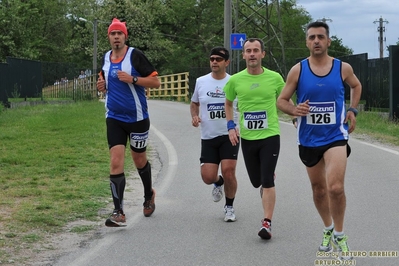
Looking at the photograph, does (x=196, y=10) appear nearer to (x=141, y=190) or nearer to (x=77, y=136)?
(x=77, y=136)

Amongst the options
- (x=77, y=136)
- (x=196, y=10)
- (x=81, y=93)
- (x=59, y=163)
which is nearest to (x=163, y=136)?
(x=77, y=136)

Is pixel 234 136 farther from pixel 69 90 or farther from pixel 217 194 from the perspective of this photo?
pixel 69 90

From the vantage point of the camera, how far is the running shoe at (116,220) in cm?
754

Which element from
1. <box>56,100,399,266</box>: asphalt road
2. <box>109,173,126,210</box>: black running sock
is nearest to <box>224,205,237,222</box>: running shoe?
<box>56,100,399,266</box>: asphalt road

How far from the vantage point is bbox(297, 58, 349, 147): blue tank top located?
243 inches

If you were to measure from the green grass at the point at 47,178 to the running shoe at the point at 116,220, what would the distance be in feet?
0.91

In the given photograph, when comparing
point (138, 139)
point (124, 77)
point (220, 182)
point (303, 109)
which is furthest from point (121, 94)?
point (303, 109)

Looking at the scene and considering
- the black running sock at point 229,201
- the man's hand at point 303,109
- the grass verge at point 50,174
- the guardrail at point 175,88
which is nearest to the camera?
the man's hand at point 303,109

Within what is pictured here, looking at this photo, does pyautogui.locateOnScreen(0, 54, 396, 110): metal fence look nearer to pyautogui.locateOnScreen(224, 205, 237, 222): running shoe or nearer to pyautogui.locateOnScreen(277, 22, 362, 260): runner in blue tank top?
pyautogui.locateOnScreen(224, 205, 237, 222): running shoe

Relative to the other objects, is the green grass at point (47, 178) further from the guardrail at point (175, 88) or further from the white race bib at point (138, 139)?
the guardrail at point (175, 88)

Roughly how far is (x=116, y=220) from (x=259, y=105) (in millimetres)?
1818

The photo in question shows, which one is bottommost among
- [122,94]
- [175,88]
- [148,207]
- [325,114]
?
[148,207]

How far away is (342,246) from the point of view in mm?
6059

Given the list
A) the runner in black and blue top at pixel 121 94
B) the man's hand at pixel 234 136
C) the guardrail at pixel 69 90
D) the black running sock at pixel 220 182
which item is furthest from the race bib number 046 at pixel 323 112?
the guardrail at pixel 69 90
